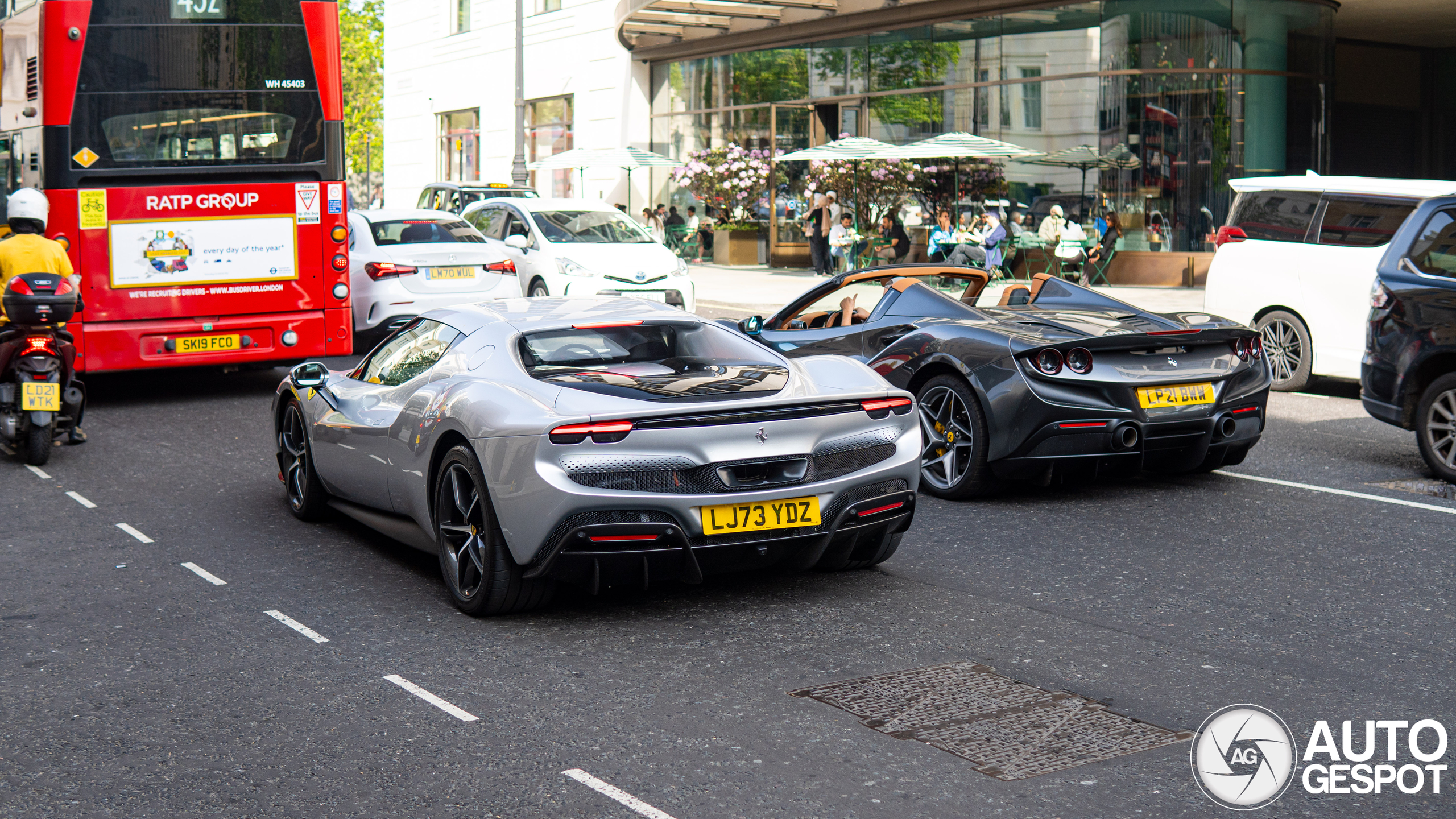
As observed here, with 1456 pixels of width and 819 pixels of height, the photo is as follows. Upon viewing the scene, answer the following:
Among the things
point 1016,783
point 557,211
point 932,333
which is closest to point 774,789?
point 1016,783

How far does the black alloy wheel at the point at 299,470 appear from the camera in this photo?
7395mm

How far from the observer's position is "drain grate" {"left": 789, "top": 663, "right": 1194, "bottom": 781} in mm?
4133

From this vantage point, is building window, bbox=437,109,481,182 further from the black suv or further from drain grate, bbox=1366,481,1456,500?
drain grate, bbox=1366,481,1456,500

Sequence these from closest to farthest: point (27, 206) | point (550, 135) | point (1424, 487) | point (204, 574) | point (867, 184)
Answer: point (204, 574) < point (1424, 487) < point (27, 206) < point (867, 184) < point (550, 135)

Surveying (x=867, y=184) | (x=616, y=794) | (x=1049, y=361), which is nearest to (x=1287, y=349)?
(x=1049, y=361)

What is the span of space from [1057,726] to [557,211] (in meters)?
15.1

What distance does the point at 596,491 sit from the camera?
5242mm

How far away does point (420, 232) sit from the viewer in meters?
15.4

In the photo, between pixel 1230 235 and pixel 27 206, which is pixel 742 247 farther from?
pixel 27 206

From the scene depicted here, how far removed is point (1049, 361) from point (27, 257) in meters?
6.58

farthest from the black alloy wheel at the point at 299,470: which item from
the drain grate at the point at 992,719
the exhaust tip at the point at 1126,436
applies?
the exhaust tip at the point at 1126,436

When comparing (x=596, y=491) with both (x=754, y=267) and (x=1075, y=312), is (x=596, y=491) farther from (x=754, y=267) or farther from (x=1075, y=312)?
(x=754, y=267)

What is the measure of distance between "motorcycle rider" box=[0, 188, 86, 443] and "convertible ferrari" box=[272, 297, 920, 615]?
4102mm

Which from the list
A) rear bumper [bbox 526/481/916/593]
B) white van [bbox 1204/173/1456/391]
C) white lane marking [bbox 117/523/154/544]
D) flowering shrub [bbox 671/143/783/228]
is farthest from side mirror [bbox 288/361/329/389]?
flowering shrub [bbox 671/143/783/228]
